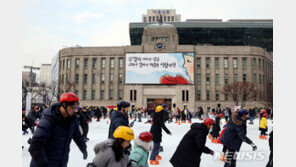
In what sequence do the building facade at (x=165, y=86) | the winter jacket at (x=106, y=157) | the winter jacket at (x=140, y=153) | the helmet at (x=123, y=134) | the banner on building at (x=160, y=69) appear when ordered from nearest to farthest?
the winter jacket at (x=106, y=157) < the helmet at (x=123, y=134) < the winter jacket at (x=140, y=153) < the banner on building at (x=160, y=69) < the building facade at (x=165, y=86)

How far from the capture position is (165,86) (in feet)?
134

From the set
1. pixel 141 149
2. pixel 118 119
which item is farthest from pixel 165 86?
pixel 141 149

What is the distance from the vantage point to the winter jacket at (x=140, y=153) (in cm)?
286

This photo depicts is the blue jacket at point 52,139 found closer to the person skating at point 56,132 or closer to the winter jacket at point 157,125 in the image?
the person skating at point 56,132

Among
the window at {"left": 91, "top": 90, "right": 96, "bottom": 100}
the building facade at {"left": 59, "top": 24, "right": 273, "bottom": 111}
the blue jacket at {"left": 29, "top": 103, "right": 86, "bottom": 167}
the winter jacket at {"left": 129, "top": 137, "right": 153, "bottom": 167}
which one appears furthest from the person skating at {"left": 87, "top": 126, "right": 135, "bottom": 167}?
the window at {"left": 91, "top": 90, "right": 96, "bottom": 100}

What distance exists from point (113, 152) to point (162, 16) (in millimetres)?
107642

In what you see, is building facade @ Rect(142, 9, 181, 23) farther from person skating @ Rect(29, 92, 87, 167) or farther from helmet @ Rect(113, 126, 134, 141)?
helmet @ Rect(113, 126, 134, 141)

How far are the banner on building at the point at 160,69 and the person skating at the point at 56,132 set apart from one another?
125ft

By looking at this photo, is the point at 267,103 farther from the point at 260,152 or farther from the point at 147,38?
the point at 260,152

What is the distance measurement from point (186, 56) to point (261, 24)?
123ft

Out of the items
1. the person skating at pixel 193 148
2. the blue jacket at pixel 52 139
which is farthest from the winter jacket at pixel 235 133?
the blue jacket at pixel 52 139

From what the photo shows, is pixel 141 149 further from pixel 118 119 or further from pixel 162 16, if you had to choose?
pixel 162 16

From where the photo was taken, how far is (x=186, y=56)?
4128 cm

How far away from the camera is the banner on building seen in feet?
133
